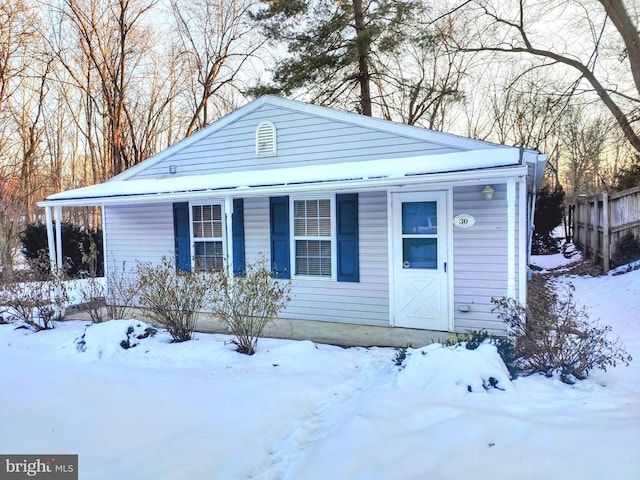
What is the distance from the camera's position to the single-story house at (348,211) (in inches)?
229

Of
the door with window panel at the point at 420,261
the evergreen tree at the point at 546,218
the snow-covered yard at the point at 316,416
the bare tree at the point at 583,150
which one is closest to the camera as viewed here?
the snow-covered yard at the point at 316,416

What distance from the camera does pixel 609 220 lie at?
1061 centimetres

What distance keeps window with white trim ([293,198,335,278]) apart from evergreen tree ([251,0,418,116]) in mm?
7048

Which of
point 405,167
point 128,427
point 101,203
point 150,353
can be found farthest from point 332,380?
point 101,203

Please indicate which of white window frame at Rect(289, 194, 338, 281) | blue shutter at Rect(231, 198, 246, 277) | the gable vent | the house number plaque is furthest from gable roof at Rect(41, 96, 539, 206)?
the house number plaque

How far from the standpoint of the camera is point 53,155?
66.6 ft

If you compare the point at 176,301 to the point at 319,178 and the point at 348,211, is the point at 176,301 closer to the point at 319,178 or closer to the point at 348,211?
the point at 319,178

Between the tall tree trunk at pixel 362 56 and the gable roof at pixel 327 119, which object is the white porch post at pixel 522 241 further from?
the tall tree trunk at pixel 362 56

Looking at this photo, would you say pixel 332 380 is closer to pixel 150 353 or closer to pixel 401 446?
pixel 401 446

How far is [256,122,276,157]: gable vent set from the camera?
7449 mm

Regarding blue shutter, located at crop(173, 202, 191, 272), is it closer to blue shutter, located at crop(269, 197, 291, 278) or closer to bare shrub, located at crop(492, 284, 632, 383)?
blue shutter, located at crop(269, 197, 291, 278)

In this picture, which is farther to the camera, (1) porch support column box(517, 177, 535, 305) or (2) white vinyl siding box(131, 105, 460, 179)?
(2) white vinyl siding box(131, 105, 460, 179)

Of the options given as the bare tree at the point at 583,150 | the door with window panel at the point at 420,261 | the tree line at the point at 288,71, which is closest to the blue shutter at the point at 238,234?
the door with window panel at the point at 420,261

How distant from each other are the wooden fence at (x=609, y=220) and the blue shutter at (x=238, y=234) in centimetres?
879
